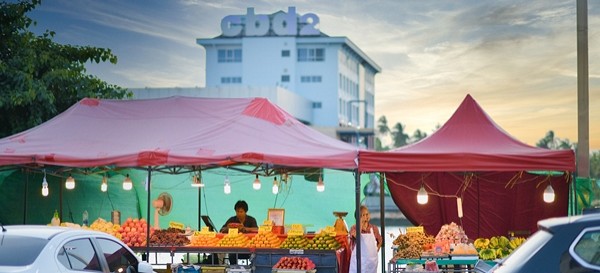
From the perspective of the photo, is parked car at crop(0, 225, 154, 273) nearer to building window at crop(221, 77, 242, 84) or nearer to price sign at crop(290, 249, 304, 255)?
price sign at crop(290, 249, 304, 255)

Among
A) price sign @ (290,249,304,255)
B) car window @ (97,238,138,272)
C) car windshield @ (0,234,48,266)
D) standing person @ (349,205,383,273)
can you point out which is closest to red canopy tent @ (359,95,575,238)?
standing person @ (349,205,383,273)

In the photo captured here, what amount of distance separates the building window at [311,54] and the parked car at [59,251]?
103503mm

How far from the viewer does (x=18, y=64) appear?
27719mm

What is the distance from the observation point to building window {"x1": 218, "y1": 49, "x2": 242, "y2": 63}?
393 feet

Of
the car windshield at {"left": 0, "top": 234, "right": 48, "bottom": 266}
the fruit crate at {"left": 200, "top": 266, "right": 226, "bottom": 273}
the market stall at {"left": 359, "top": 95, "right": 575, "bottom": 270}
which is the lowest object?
the fruit crate at {"left": 200, "top": 266, "right": 226, "bottom": 273}

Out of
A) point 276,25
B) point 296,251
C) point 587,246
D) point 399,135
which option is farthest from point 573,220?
point 399,135

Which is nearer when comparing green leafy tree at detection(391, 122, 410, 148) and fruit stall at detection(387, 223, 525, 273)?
fruit stall at detection(387, 223, 525, 273)

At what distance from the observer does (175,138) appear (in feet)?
57.9

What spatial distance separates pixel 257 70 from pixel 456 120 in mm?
97456

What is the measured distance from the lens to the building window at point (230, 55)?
120m

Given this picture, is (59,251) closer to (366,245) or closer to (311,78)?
(366,245)

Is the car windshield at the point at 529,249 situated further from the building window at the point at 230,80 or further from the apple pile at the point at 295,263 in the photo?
the building window at the point at 230,80

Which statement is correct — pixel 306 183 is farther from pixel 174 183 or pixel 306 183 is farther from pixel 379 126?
pixel 379 126

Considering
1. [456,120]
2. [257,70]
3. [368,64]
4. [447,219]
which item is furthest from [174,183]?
[368,64]
